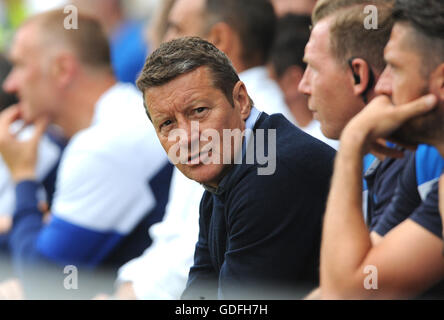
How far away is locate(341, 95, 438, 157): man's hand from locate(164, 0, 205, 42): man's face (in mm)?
652

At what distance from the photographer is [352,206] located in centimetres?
128

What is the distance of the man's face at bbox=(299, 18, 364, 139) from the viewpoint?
147 cm

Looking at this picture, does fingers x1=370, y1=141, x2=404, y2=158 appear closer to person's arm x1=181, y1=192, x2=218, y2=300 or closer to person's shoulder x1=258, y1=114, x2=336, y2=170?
person's shoulder x1=258, y1=114, x2=336, y2=170

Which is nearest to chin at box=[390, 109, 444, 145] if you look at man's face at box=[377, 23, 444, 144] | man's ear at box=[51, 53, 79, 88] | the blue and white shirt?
man's face at box=[377, 23, 444, 144]

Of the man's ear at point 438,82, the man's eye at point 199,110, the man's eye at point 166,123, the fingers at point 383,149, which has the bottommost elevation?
the fingers at point 383,149

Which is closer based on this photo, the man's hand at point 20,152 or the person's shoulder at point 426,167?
the person's shoulder at point 426,167

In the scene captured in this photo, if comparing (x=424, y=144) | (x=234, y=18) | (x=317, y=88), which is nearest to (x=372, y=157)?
(x=317, y=88)

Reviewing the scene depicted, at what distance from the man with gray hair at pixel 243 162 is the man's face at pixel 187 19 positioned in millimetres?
489

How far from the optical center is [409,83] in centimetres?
127

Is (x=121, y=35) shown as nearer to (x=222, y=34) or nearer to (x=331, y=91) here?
(x=222, y=34)

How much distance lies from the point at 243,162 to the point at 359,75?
270 mm

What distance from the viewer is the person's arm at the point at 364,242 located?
126 centimetres

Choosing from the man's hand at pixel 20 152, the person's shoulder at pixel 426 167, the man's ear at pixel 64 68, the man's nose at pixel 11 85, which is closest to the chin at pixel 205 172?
the person's shoulder at pixel 426 167

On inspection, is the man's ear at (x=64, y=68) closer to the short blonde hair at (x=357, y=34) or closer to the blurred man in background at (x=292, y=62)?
the blurred man in background at (x=292, y=62)
